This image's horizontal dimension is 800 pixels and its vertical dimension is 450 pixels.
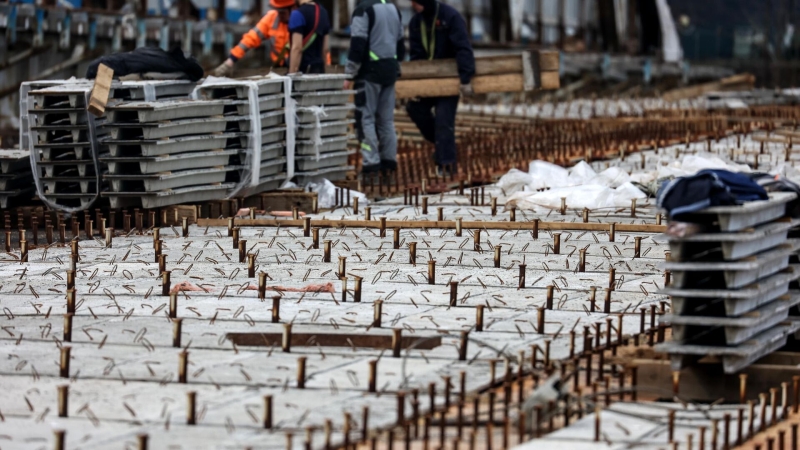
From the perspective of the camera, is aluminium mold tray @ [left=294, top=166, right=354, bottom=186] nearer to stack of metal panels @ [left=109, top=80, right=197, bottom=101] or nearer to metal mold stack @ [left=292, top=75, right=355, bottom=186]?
metal mold stack @ [left=292, top=75, right=355, bottom=186]

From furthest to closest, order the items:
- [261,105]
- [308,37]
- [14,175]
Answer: [308,37] → [261,105] → [14,175]

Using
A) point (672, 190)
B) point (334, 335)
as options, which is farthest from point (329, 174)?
point (672, 190)

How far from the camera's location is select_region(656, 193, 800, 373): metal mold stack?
240 inches

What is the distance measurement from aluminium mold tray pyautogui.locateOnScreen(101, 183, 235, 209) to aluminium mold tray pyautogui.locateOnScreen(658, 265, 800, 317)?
5.62 metres

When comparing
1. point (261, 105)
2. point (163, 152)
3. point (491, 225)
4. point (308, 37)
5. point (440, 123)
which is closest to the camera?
point (491, 225)

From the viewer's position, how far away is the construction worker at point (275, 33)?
46.1 ft

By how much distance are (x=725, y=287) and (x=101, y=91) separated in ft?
19.6

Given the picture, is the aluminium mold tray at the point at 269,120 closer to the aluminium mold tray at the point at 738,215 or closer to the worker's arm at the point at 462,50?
the worker's arm at the point at 462,50

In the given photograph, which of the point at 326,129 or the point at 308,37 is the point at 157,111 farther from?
the point at 308,37

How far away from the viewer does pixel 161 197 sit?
11211 millimetres

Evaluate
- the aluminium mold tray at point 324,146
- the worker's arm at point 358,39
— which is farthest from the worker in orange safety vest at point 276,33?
the aluminium mold tray at point 324,146

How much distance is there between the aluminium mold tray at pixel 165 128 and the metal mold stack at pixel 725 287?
5.65 metres

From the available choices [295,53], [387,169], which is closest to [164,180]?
[295,53]

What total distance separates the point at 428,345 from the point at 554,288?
5.91 ft
